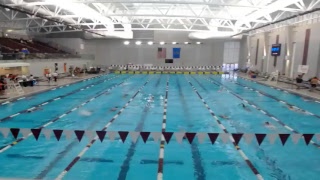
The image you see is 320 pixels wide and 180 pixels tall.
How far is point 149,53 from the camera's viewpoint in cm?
3584

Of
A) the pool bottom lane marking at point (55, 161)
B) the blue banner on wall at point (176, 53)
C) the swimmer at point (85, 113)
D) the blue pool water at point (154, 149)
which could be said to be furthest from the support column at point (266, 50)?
the pool bottom lane marking at point (55, 161)

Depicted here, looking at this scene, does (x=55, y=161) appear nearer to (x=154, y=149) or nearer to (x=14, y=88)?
(x=154, y=149)

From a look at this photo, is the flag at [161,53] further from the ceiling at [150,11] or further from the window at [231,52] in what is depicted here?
the window at [231,52]

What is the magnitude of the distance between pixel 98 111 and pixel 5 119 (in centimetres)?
322

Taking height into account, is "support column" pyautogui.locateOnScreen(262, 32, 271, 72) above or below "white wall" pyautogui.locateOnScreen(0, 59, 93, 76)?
above

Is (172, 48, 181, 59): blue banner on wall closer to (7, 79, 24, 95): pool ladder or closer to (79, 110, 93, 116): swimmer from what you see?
(7, 79, 24, 95): pool ladder

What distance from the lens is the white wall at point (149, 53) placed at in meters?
35.4

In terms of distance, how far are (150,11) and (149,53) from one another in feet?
40.9

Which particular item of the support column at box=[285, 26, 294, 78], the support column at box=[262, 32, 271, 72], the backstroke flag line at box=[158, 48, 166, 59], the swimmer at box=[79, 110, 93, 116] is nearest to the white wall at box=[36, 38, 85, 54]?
the backstroke flag line at box=[158, 48, 166, 59]

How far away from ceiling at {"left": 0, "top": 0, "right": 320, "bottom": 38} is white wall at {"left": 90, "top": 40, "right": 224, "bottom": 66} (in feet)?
10.4

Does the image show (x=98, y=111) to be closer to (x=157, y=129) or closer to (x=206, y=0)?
(x=157, y=129)

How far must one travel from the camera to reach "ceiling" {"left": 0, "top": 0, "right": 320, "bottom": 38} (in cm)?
1424

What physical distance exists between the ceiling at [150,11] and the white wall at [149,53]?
3.18 meters

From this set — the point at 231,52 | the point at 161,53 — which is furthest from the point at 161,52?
the point at 231,52
